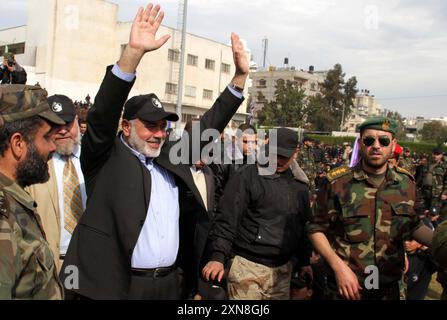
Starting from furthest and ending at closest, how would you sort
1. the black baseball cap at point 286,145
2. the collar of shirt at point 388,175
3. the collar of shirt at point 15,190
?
the black baseball cap at point 286,145 → the collar of shirt at point 388,175 → the collar of shirt at point 15,190

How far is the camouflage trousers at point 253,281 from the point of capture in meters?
3.35

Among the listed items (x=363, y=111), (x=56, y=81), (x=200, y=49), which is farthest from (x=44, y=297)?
(x=363, y=111)

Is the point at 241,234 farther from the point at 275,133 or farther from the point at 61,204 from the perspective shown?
the point at 61,204

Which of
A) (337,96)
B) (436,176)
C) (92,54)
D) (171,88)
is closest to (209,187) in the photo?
(436,176)

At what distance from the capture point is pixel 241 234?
11.4 feet

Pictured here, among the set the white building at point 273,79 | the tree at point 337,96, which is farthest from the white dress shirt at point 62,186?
the white building at point 273,79

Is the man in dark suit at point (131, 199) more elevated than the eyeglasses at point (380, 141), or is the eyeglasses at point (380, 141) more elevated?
the eyeglasses at point (380, 141)

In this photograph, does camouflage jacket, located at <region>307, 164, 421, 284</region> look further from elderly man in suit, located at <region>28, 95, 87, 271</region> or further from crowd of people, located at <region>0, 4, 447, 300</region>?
elderly man in suit, located at <region>28, 95, 87, 271</region>

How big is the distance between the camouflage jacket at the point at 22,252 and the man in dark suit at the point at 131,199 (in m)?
0.67

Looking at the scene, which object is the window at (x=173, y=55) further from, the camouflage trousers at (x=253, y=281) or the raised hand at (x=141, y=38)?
the raised hand at (x=141, y=38)

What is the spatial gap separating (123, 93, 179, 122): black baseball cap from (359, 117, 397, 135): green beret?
1.35 meters

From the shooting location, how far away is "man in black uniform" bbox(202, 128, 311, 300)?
3348 mm

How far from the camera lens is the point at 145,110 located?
2.69m
